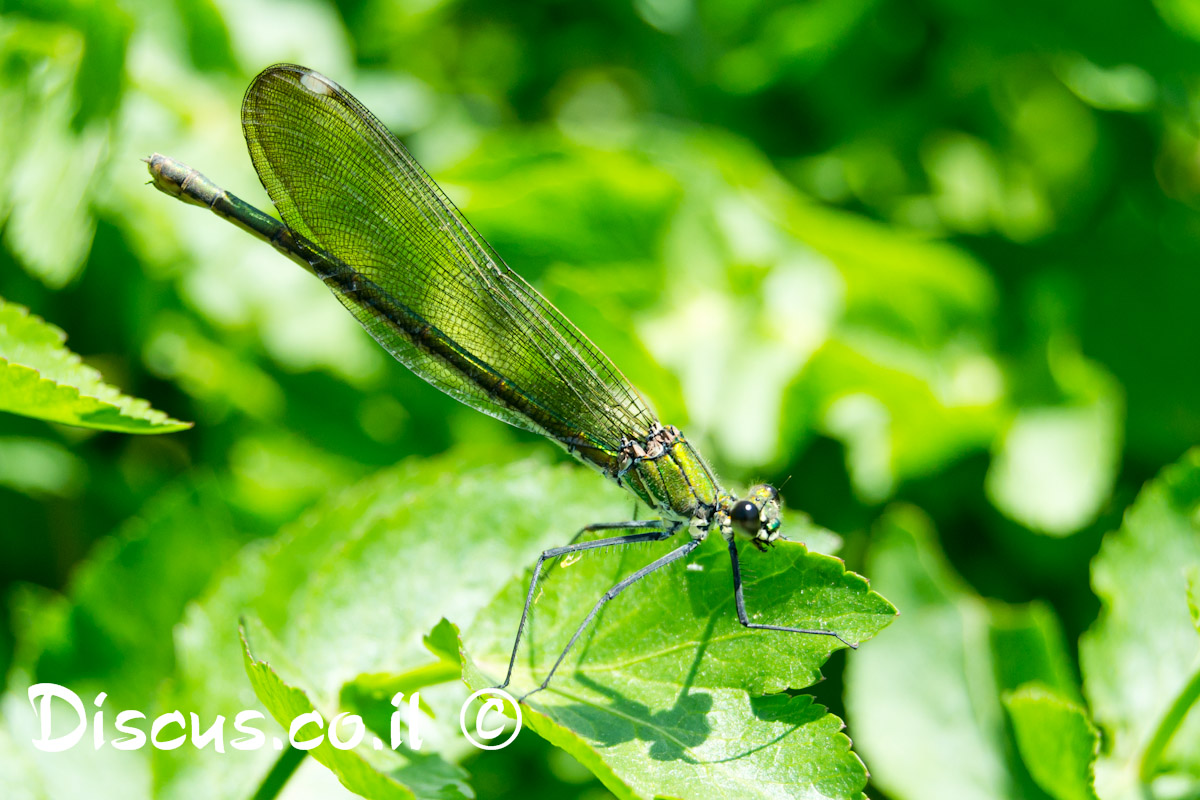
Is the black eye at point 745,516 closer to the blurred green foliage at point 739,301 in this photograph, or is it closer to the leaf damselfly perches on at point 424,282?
the leaf damselfly perches on at point 424,282

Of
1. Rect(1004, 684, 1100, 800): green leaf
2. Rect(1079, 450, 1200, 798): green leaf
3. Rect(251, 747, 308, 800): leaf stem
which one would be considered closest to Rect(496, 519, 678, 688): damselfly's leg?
Rect(251, 747, 308, 800): leaf stem

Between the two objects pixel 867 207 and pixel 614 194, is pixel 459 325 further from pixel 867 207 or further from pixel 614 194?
pixel 867 207

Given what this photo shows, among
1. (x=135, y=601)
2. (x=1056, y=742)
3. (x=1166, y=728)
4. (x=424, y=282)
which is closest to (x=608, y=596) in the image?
(x=1056, y=742)

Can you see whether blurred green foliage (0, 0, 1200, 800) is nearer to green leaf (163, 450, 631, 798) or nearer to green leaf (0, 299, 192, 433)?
green leaf (163, 450, 631, 798)

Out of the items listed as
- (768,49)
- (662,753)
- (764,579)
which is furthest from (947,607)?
(768,49)

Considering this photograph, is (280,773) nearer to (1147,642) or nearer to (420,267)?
(420,267)
